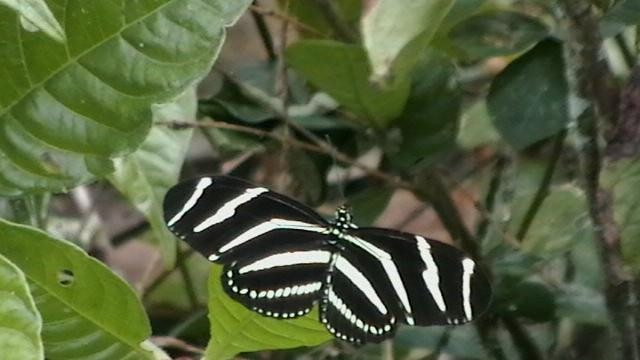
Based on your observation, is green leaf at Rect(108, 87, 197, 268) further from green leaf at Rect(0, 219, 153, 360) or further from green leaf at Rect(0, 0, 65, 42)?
green leaf at Rect(0, 0, 65, 42)

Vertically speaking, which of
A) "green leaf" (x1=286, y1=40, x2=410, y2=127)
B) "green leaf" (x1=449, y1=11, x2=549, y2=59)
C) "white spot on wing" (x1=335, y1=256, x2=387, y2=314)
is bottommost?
"white spot on wing" (x1=335, y1=256, x2=387, y2=314)

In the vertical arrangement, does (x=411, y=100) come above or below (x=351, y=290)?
above

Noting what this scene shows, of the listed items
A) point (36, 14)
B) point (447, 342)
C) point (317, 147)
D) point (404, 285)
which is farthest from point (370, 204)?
point (36, 14)

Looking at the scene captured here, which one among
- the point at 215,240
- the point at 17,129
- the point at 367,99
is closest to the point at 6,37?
the point at 17,129

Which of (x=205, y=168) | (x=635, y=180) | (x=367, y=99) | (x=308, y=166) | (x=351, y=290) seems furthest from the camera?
(x=205, y=168)

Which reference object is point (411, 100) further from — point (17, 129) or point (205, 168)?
point (205, 168)

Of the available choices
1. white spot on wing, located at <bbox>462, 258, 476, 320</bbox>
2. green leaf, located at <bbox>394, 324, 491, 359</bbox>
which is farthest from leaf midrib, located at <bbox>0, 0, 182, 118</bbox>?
green leaf, located at <bbox>394, 324, 491, 359</bbox>
